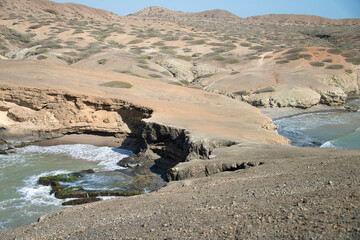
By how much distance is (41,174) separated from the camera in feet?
40.7

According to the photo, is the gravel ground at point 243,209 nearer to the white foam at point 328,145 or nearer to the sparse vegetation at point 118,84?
the white foam at point 328,145

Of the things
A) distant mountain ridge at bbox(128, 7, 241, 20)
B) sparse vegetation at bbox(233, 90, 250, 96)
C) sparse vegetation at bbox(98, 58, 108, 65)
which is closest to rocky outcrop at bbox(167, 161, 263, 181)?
→ sparse vegetation at bbox(233, 90, 250, 96)

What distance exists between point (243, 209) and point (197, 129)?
23.8ft

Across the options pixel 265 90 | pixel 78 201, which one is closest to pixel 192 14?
pixel 265 90

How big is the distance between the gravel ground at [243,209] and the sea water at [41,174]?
7.51ft

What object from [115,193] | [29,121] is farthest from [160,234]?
[29,121]

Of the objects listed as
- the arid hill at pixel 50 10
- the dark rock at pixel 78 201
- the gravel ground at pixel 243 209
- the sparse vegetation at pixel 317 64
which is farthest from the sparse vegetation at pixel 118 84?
the arid hill at pixel 50 10

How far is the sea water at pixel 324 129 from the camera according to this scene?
56.4ft

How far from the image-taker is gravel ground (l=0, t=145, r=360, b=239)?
490 centimetres

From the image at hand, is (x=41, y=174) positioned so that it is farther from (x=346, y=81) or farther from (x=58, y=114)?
(x=346, y=81)

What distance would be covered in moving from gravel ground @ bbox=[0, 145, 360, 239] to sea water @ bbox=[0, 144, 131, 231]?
2288 mm

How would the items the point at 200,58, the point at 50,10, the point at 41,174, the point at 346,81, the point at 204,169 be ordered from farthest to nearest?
the point at 50,10
the point at 200,58
the point at 346,81
the point at 41,174
the point at 204,169

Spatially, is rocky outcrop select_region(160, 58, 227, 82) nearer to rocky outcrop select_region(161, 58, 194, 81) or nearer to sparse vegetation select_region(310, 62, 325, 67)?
rocky outcrop select_region(161, 58, 194, 81)

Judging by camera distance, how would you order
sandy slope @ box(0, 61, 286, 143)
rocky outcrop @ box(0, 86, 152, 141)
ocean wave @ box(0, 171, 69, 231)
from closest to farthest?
ocean wave @ box(0, 171, 69, 231), sandy slope @ box(0, 61, 286, 143), rocky outcrop @ box(0, 86, 152, 141)
